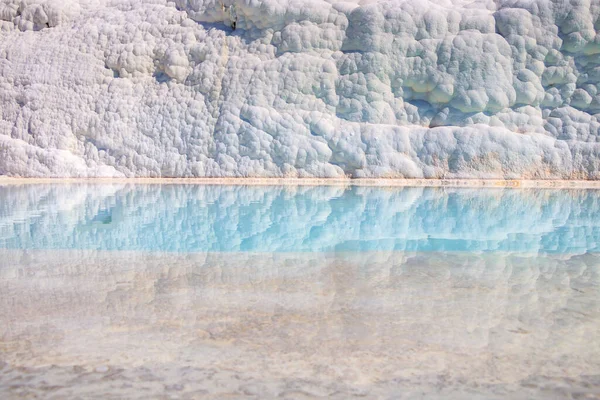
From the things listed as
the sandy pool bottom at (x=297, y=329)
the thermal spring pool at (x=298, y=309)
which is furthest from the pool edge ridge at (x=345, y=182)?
the sandy pool bottom at (x=297, y=329)

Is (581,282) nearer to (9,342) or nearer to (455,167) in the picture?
(9,342)

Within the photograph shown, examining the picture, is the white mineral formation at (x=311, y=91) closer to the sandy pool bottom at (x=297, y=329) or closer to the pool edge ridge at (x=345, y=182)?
the pool edge ridge at (x=345, y=182)

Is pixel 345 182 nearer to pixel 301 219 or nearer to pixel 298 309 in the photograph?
pixel 301 219

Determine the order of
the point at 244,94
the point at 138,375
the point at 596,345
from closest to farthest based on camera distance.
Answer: the point at 138,375, the point at 596,345, the point at 244,94

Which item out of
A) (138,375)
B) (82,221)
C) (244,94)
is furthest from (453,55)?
(138,375)

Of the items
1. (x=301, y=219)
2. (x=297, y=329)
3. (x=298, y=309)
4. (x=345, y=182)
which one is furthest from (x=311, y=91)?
(x=297, y=329)
